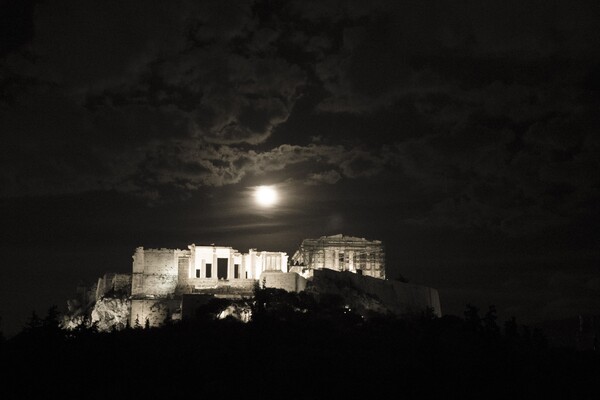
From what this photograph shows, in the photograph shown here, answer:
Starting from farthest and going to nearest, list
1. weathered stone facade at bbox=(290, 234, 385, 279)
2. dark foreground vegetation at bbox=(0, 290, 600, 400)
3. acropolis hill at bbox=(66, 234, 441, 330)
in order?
weathered stone facade at bbox=(290, 234, 385, 279) → acropolis hill at bbox=(66, 234, 441, 330) → dark foreground vegetation at bbox=(0, 290, 600, 400)

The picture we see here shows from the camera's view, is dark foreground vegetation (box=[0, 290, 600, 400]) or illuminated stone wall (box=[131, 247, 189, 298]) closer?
dark foreground vegetation (box=[0, 290, 600, 400])

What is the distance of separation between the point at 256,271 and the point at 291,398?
2338 centimetres

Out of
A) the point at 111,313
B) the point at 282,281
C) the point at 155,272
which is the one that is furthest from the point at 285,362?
the point at 111,313

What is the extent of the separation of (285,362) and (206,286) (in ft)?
51.7

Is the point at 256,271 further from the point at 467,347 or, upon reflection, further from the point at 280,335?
the point at 467,347

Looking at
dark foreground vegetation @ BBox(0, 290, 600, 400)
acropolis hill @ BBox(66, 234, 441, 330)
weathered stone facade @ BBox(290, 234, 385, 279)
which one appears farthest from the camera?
weathered stone facade @ BBox(290, 234, 385, 279)

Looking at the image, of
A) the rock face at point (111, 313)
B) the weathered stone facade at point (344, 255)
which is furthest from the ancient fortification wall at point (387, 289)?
the rock face at point (111, 313)

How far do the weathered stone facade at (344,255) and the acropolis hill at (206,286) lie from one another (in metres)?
3.58

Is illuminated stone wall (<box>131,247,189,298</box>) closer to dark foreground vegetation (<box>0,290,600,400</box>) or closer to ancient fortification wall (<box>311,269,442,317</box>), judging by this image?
dark foreground vegetation (<box>0,290,600,400</box>)

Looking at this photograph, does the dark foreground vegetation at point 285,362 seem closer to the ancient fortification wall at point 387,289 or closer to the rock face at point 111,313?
the ancient fortification wall at point 387,289

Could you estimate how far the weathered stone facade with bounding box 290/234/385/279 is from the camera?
3113 inches

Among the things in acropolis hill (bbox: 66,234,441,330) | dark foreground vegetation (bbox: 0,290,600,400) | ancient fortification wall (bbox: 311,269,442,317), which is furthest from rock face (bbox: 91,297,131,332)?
ancient fortification wall (bbox: 311,269,442,317)

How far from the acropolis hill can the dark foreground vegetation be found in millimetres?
2881

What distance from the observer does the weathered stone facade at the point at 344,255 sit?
7906cm
